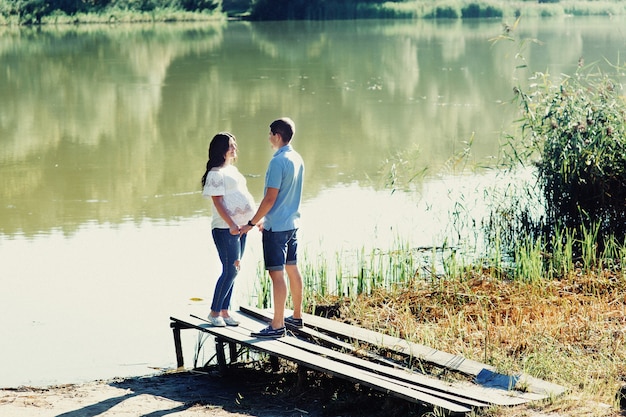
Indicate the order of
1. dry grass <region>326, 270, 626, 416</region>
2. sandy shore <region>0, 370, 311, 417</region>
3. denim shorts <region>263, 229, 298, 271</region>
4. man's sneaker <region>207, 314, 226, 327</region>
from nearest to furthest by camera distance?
dry grass <region>326, 270, 626, 416</region>, sandy shore <region>0, 370, 311, 417</region>, denim shorts <region>263, 229, 298, 271</region>, man's sneaker <region>207, 314, 226, 327</region>

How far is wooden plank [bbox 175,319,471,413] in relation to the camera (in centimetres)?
475

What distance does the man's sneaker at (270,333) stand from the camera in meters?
5.77

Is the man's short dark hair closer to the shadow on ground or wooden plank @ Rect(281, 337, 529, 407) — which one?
wooden plank @ Rect(281, 337, 529, 407)

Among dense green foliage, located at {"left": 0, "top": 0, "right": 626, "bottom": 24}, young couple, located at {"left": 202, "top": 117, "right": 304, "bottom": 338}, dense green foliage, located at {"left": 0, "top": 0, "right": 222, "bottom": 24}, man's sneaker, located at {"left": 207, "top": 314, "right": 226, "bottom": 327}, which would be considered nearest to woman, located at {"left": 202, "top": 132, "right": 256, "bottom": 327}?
young couple, located at {"left": 202, "top": 117, "right": 304, "bottom": 338}

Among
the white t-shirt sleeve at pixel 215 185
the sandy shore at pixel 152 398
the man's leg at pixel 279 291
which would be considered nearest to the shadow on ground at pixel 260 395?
the sandy shore at pixel 152 398

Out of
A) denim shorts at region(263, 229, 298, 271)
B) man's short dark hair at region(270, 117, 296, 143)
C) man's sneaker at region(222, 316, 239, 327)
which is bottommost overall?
man's sneaker at region(222, 316, 239, 327)

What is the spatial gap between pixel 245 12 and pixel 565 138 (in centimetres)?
5000

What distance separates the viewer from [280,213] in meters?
5.64

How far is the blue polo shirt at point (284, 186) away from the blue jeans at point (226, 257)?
27cm

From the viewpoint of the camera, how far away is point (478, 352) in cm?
580

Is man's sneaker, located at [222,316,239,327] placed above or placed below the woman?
below

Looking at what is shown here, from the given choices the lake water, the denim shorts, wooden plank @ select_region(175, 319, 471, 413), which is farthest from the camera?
the lake water

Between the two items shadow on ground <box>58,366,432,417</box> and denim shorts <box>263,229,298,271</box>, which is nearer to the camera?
shadow on ground <box>58,366,432,417</box>

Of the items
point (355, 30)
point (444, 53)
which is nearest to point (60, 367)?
point (444, 53)
